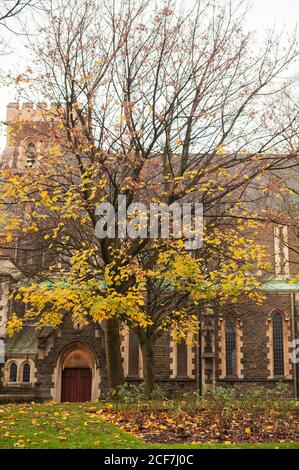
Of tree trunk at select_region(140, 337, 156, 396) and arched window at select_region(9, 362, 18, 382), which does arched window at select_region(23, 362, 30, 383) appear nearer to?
arched window at select_region(9, 362, 18, 382)

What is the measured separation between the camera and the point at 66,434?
9.19m

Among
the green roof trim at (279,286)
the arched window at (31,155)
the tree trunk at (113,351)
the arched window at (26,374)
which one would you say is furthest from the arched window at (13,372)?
the arched window at (31,155)

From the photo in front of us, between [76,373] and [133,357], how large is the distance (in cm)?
299

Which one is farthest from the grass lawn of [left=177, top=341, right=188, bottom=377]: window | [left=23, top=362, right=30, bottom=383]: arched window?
[left=177, top=341, right=188, bottom=377]: window

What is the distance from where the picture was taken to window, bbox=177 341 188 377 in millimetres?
26469

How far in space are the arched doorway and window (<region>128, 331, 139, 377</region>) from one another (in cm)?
213

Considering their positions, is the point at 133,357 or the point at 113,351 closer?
the point at 113,351

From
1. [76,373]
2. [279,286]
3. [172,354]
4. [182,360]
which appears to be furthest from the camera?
[279,286]

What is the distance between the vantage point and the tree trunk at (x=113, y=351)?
14.3 m

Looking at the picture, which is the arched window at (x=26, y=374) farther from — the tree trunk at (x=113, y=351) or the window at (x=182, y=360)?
the tree trunk at (x=113, y=351)

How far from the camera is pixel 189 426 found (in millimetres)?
10148

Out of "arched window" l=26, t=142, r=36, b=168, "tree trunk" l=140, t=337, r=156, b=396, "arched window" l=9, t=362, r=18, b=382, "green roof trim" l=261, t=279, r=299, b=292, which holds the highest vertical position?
"arched window" l=26, t=142, r=36, b=168

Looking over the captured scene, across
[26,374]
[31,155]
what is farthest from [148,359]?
[26,374]

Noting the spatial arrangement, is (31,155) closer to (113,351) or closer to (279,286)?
(113,351)
